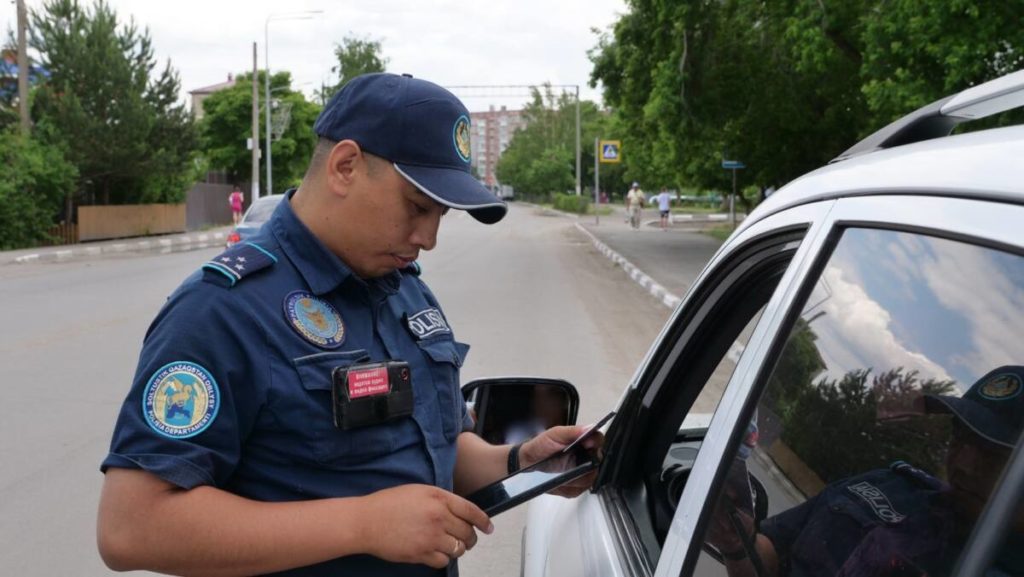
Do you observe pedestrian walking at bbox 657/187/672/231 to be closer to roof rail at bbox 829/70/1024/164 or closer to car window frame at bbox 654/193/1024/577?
roof rail at bbox 829/70/1024/164

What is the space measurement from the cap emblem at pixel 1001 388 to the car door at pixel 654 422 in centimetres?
60

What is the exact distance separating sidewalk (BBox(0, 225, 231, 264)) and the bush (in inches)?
1063

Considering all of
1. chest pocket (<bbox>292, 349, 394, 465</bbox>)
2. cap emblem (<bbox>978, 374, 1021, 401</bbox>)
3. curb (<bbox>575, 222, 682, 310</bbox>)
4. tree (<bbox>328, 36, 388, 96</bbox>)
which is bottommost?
curb (<bbox>575, 222, 682, 310</bbox>)

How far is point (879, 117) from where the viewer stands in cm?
1263

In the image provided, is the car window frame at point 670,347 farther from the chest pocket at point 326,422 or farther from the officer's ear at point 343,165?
the officer's ear at point 343,165

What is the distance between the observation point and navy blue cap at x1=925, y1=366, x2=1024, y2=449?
3.03 ft

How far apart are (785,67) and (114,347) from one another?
14.4m

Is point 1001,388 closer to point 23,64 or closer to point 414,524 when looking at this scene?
point 414,524

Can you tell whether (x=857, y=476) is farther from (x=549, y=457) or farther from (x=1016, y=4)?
(x=1016, y=4)

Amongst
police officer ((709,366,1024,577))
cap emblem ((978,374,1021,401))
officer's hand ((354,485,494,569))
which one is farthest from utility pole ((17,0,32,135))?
cap emblem ((978,374,1021,401))

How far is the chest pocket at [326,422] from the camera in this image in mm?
1485

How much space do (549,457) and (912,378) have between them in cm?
101

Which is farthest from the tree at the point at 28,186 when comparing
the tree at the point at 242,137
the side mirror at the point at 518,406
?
the side mirror at the point at 518,406

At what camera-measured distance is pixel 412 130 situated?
1.61 m
